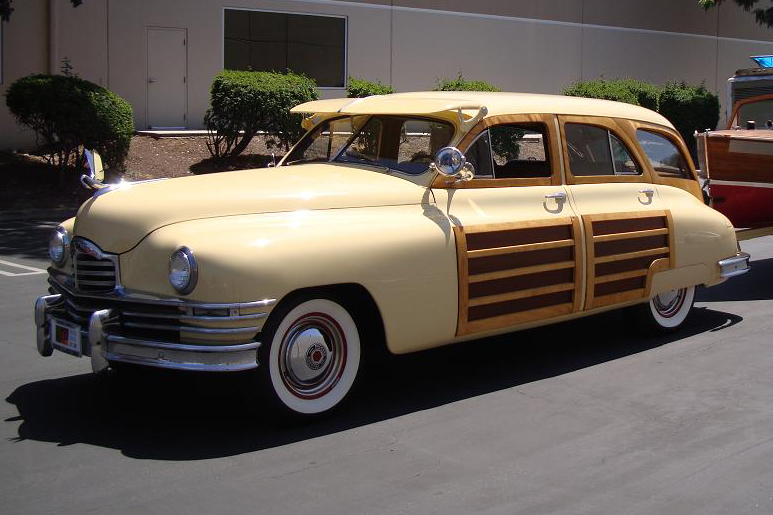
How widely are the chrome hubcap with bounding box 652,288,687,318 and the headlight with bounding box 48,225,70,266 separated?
170 inches

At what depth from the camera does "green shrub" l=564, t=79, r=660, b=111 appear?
24.4 meters

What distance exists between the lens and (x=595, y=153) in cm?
708

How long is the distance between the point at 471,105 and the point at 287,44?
17.4 m

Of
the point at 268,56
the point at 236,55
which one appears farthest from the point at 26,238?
the point at 268,56

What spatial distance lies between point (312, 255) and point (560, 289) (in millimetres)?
1984

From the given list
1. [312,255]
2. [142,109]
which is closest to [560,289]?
[312,255]

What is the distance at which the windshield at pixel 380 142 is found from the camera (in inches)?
249

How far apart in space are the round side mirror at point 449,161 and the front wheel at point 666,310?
231 cm

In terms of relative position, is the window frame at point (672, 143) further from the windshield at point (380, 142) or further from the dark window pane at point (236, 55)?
the dark window pane at point (236, 55)

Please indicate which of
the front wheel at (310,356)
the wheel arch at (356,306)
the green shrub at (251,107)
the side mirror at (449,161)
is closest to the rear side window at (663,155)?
the side mirror at (449,161)

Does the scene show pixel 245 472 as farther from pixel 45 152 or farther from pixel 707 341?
pixel 45 152

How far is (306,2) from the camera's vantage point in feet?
75.5

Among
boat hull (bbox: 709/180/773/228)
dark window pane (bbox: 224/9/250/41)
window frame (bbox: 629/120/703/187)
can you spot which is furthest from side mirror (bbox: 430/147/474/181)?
dark window pane (bbox: 224/9/250/41)

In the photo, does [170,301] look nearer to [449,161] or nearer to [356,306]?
[356,306]
